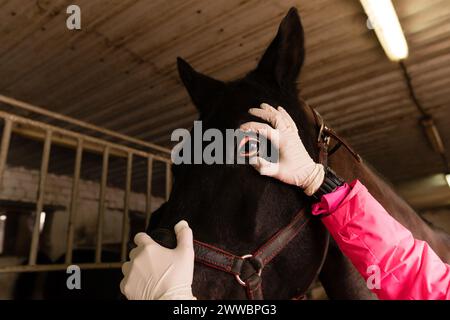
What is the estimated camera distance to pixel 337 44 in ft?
9.90

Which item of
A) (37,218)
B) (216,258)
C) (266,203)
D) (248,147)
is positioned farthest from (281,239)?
(37,218)

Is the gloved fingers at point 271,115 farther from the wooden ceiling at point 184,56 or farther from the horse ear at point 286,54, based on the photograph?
the wooden ceiling at point 184,56

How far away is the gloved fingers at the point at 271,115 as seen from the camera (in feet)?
4.26

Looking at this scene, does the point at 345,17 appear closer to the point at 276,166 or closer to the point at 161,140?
the point at 276,166

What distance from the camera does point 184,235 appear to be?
109 cm

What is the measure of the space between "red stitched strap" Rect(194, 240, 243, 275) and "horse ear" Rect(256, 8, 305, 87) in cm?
83

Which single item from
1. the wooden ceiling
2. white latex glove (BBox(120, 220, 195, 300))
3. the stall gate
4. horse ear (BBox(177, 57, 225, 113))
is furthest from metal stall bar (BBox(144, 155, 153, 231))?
white latex glove (BBox(120, 220, 195, 300))

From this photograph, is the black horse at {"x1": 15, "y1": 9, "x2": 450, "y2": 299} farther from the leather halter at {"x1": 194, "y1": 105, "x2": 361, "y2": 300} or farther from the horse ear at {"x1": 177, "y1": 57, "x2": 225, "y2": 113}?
the horse ear at {"x1": 177, "y1": 57, "x2": 225, "y2": 113}

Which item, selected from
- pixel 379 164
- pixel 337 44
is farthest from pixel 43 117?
pixel 379 164

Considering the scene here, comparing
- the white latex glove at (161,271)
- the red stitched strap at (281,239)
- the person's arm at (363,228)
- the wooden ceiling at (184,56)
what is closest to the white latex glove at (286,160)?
the person's arm at (363,228)

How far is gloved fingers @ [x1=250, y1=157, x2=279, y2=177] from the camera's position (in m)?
1.23

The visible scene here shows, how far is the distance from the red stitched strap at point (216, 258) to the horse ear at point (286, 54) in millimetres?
830

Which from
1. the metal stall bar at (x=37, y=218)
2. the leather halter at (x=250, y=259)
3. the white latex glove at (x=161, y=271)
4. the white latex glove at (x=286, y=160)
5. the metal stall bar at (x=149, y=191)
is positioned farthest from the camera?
the metal stall bar at (x=149, y=191)

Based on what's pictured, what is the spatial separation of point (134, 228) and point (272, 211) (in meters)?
7.04
